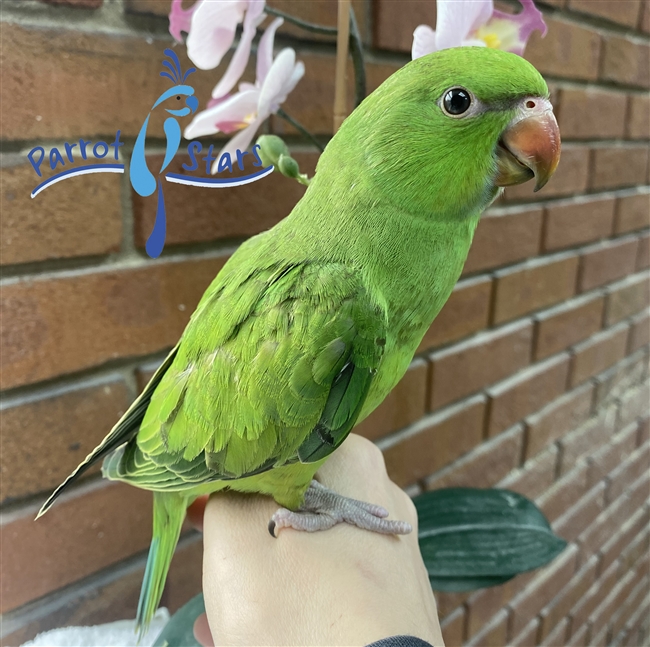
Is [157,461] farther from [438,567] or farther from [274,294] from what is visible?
[438,567]

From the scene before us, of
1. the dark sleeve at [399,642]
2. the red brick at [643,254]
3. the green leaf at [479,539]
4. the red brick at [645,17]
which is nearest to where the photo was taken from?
the dark sleeve at [399,642]

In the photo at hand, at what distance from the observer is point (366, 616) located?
1.33 feet

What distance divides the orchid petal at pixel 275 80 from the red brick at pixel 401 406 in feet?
1.42

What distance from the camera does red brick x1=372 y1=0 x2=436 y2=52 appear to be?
0.61 m

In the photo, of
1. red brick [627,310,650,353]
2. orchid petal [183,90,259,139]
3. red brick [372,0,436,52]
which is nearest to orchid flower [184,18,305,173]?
orchid petal [183,90,259,139]

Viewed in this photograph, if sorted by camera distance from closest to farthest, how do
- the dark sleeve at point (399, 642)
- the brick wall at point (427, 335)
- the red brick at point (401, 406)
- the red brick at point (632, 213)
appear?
1. the dark sleeve at point (399, 642)
2. the brick wall at point (427, 335)
3. the red brick at point (401, 406)
4. the red brick at point (632, 213)

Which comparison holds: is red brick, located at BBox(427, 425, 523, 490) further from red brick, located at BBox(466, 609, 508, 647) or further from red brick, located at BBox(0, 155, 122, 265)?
red brick, located at BBox(0, 155, 122, 265)

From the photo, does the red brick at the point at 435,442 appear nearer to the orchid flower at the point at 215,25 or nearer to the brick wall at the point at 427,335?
the brick wall at the point at 427,335

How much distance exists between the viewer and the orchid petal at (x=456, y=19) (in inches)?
15.9

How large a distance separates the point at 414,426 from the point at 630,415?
78 centimetres

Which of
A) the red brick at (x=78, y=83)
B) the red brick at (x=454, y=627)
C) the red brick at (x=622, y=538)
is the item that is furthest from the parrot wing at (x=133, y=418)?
the red brick at (x=622, y=538)

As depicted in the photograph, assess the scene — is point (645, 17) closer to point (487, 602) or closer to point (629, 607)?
point (487, 602)

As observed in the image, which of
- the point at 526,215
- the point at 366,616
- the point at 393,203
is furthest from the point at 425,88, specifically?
the point at 526,215

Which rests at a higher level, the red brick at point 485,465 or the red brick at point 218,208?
the red brick at point 218,208
